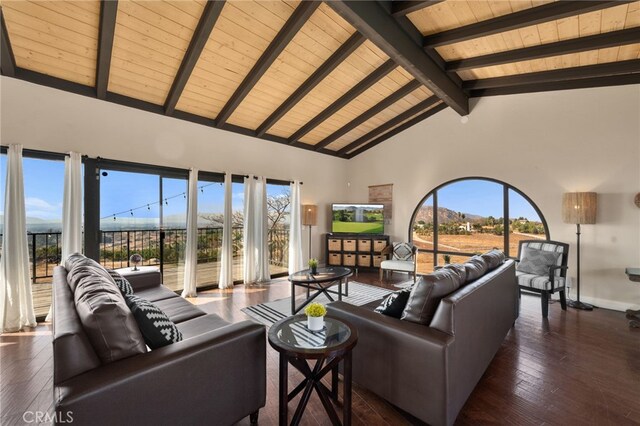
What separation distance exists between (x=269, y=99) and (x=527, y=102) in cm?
424

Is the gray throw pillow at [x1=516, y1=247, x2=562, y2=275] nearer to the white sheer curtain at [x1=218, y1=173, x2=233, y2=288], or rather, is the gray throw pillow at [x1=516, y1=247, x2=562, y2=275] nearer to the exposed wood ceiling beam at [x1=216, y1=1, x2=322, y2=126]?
the exposed wood ceiling beam at [x1=216, y1=1, x2=322, y2=126]

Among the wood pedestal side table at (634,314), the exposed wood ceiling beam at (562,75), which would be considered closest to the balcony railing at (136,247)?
the exposed wood ceiling beam at (562,75)

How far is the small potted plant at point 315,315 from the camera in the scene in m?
1.74

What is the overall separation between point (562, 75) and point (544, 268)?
2.72 metres

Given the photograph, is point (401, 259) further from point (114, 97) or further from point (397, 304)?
point (114, 97)

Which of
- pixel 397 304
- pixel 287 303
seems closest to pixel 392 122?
pixel 287 303

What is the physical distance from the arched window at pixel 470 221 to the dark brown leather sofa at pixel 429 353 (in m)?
3.20

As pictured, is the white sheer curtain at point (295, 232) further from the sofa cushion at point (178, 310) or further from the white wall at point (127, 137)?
the sofa cushion at point (178, 310)

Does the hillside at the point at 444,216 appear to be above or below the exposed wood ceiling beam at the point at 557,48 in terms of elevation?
below

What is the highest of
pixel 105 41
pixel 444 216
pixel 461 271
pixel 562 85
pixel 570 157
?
pixel 562 85

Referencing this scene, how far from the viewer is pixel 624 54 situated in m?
3.41

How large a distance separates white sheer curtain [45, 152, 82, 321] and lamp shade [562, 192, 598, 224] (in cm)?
666

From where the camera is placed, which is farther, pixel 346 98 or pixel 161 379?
pixel 346 98

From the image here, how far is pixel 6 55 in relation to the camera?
2844mm
